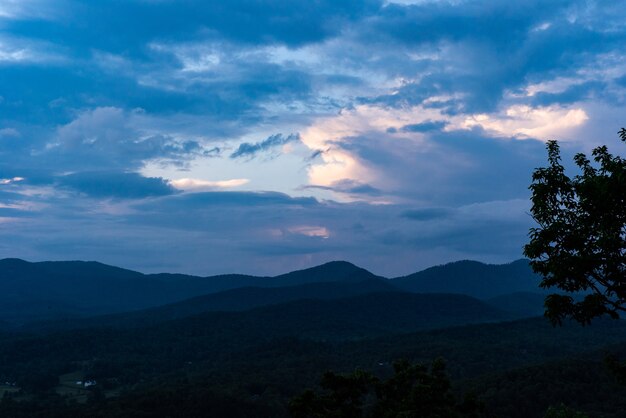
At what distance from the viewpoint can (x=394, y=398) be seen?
4319cm

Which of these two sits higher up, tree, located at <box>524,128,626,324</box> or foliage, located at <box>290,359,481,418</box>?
tree, located at <box>524,128,626,324</box>

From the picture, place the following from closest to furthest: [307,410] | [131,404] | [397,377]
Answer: [307,410]
[397,377]
[131,404]

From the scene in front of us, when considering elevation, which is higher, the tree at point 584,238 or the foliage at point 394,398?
the tree at point 584,238

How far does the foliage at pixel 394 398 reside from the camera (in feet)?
129

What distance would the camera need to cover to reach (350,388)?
A: 136ft

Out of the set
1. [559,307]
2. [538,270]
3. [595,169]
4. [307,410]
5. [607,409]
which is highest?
[595,169]

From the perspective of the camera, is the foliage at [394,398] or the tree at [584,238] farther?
the foliage at [394,398]

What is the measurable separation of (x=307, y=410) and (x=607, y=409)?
137902 mm

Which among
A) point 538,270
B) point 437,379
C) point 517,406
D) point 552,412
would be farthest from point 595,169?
point 517,406

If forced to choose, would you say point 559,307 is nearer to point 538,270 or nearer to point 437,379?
point 538,270

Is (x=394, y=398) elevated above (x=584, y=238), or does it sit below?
below

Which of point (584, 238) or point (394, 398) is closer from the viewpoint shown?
point (584, 238)

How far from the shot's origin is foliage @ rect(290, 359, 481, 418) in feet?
129

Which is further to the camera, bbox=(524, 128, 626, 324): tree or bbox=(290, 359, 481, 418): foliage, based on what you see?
bbox=(290, 359, 481, 418): foliage
